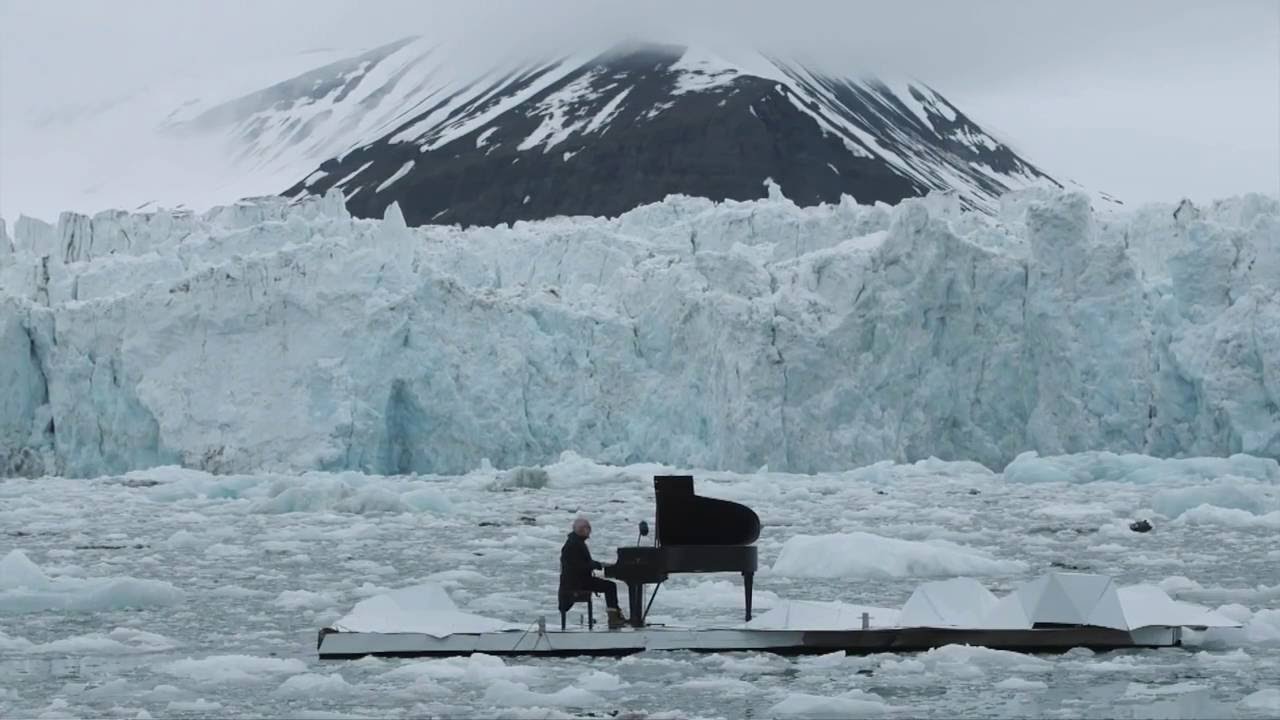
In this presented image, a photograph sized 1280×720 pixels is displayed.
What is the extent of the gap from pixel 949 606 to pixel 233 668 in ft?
14.7

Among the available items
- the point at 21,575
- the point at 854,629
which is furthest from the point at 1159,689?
the point at 21,575

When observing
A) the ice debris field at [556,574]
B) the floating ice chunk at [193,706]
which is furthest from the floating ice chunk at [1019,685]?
the floating ice chunk at [193,706]

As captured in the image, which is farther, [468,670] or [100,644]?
[100,644]

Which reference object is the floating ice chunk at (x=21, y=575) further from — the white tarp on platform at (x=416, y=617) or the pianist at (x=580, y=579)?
the pianist at (x=580, y=579)

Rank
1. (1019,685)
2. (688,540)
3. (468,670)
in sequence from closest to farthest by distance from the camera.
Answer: (1019,685) → (468,670) → (688,540)

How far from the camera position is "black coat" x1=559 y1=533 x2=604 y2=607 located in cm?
1030

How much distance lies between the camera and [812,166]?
287 ft

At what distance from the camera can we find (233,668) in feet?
30.8

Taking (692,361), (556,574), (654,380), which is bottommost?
(556,574)

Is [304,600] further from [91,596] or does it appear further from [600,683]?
[600,683]

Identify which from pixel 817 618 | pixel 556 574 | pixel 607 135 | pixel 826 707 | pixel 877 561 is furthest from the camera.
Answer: pixel 607 135

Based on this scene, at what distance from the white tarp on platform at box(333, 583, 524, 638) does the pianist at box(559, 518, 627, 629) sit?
16.6 inches

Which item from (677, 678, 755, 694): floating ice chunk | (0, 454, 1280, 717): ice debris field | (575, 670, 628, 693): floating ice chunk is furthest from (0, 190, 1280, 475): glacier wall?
(677, 678, 755, 694): floating ice chunk

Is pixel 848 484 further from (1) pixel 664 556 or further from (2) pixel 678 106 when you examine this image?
(2) pixel 678 106
